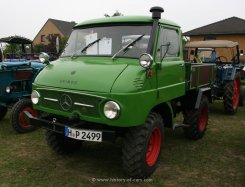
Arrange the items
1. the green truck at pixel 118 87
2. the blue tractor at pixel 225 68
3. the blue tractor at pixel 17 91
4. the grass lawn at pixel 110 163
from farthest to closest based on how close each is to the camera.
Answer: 1. the blue tractor at pixel 225 68
2. the blue tractor at pixel 17 91
3. the grass lawn at pixel 110 163
4. the green truck at pixel 118 87

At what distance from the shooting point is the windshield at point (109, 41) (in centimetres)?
470

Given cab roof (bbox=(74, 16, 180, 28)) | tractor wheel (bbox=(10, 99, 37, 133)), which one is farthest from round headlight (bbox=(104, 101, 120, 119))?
tractor wheel (bbox=(10, 99, 37, 133))

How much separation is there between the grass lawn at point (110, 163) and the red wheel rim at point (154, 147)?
22 cm

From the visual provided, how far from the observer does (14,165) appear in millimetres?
5070

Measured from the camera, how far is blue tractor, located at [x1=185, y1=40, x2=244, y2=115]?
29.6ft

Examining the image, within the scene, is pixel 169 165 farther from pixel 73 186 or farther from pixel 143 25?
pixel 143 25

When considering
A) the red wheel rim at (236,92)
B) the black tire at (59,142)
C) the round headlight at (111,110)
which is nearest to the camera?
the round headlight at (111,110)

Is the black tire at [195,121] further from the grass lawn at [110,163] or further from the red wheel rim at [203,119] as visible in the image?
the grass lawn at [110,163]

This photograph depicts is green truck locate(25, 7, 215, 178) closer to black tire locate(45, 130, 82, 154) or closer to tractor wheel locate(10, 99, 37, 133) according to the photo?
black tire locate(45, 130, 82, 154)

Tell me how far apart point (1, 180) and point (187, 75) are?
135 inches

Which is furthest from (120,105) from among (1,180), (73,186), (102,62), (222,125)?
(222,125)

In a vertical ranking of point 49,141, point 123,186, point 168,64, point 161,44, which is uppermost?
point 161,44

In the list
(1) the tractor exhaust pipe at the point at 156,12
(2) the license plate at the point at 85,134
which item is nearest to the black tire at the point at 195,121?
(1) the tractor exhaust pipe at the point at 156,12

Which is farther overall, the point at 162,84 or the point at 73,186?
the point at 162,84
